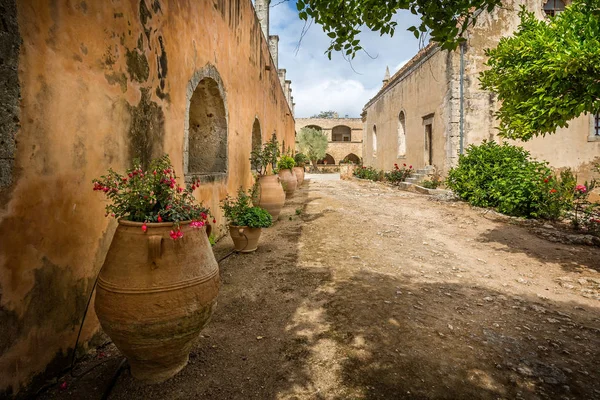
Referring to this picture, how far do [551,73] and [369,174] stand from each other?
42.1 ft

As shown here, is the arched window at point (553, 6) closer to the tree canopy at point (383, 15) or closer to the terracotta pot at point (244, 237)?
the tree canopy at point (383, 15)

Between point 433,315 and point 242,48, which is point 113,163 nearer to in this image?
point 433,315

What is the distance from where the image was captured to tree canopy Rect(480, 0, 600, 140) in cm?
305

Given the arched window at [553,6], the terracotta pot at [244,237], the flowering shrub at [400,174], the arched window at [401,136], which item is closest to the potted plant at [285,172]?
the terracotta pot at [244,237]

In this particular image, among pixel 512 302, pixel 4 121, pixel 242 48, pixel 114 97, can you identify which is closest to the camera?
pixel 4 121

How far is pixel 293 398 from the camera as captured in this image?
170 cm

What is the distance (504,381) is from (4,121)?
2.88 metres

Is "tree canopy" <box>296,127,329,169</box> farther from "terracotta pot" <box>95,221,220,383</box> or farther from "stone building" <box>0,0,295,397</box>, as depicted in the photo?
"terracotta pot" <box>95,221,220,383</box>

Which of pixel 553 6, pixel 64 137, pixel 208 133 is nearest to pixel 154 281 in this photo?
pixel 64 137

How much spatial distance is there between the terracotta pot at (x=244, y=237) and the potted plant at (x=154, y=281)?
227 cm

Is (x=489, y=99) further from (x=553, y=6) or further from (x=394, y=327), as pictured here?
(x=394, y=327)

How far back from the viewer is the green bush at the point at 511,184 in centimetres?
602

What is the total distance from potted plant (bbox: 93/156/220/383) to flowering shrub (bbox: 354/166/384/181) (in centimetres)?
1419

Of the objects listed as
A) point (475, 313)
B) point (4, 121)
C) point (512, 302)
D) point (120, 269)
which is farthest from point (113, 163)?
point (512, 302)
